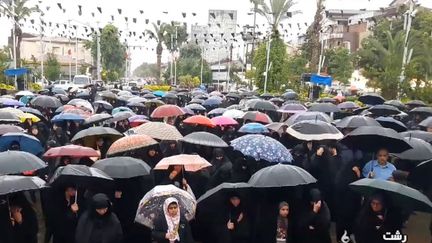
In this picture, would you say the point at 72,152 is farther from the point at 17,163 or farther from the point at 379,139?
the point at 379,139

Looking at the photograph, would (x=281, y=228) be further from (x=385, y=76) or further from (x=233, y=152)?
(x=385, y=76)

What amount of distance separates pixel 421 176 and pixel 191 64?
62.2m

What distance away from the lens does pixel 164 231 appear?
18.4ft

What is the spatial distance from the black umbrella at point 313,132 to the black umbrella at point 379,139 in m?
0.34

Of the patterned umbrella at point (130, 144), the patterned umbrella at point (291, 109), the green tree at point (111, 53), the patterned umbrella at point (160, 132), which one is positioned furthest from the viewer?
the green tree at point (111, 53)

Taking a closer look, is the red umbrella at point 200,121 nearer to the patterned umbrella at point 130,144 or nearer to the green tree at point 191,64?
the patterned umbrella at point 130,144

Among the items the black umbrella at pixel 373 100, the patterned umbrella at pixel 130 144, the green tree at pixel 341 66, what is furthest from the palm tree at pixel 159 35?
the patterned umbrella at pixel 130 144

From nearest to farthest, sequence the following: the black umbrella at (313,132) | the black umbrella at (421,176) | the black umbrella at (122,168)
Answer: the black umbrella at (122,168)
the black umbrella at (421,176)
the black umbrella at (313,132)

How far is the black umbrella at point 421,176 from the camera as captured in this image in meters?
8.15

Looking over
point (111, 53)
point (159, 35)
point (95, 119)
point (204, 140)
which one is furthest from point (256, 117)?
point (111, 53)

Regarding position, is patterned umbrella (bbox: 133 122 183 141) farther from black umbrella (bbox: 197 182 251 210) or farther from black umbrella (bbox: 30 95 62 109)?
black umbrella (bbox: 30 95 62 109)

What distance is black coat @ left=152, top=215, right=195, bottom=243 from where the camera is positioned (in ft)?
18.4

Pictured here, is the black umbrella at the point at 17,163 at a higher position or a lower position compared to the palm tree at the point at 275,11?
lower

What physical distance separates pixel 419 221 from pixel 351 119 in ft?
6.65
